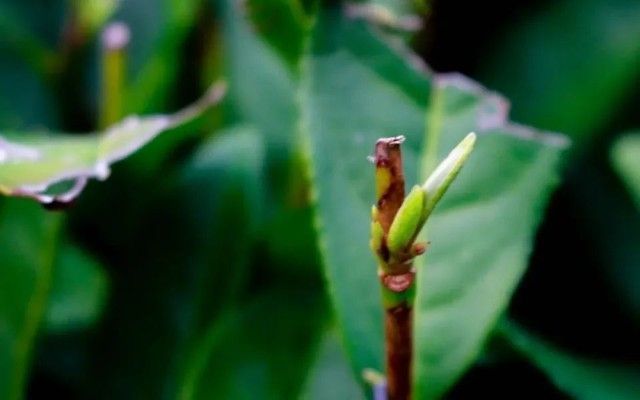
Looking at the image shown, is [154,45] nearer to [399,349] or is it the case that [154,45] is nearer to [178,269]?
[178,269]

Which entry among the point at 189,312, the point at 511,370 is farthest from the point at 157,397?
the point at 511,370

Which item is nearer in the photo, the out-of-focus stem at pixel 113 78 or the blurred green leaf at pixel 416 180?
the blurred green leaf at pixel 416 180

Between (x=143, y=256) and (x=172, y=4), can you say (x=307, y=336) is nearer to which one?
(x=143, y=256)

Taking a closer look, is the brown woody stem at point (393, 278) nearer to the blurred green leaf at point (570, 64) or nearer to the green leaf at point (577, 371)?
the green leaf at point (577, 371)

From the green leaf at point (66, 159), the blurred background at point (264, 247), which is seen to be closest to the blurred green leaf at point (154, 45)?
the blurred background at point (264, 247)

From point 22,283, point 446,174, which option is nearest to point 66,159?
point 22,283

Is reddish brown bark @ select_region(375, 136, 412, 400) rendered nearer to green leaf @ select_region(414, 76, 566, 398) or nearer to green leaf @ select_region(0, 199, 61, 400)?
green leaf @ select_region(414, 76, 566, 398)
